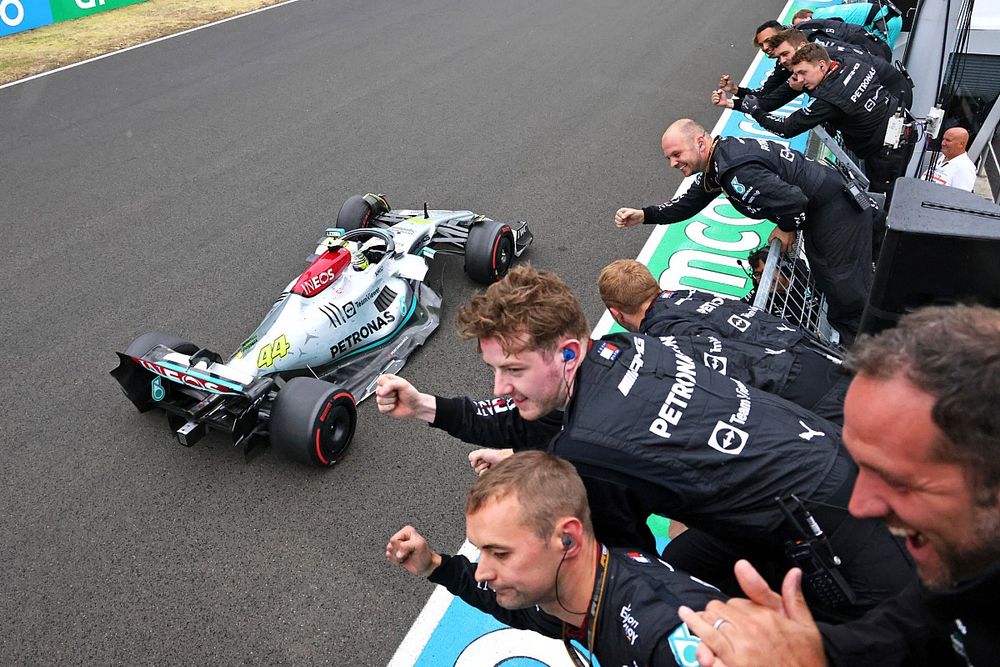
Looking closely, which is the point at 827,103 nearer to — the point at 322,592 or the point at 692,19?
the point at 322,592

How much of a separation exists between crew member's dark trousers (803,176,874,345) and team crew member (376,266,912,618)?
239 centimetres

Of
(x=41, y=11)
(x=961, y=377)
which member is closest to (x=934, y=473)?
(x=961, y=377)

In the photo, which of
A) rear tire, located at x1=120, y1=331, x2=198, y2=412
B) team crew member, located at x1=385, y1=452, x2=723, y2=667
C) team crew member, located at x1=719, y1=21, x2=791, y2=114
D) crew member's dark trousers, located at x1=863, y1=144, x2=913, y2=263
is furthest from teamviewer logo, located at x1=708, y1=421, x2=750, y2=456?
team crew member, located at x1=719, y1=21, x2=791, y2=114

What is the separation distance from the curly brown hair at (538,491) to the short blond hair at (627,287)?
1861mm

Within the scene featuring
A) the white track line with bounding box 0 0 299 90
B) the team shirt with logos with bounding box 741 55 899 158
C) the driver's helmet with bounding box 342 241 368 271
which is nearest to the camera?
the driver's helmet with bounding box 342 241 368 271

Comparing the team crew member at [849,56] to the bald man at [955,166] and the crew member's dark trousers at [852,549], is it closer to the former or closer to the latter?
the bald man at [955,166]

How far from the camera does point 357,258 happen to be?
5754 millimetres

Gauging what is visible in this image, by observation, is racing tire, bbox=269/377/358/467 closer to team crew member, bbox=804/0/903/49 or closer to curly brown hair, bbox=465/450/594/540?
curly brown hair, bbox=465/450/594/540

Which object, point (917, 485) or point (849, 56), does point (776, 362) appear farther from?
point (849, 56)

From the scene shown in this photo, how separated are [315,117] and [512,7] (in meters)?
7.62

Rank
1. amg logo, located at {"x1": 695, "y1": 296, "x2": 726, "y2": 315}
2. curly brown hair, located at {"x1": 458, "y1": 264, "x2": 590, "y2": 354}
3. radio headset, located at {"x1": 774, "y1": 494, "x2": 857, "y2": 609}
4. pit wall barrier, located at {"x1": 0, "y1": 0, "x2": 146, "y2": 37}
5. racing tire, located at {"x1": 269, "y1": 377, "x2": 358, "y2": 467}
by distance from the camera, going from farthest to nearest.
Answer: pit wall barrier, located at {"x1": 0, "y1": 0, "x2": 146, "y2": 37}
racing tire, located at {"x1": 269, "y1": 377, "x2": 358, "y2": 467}
amg logo, located at {"x1": 695, "y1": 296, "x2": 726, "y2": 315}
curly brown hair, located at {"x1": 458, "y1": 264, "x2": 590, "y2": 354}
radio headset, located at {"x1": 774, "y1": 494, "x2": 857, "y2": 609}

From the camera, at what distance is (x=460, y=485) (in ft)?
15.2

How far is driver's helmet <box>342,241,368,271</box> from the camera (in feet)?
18.8

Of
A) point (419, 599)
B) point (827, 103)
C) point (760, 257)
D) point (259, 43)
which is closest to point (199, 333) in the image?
point (419, 599)
